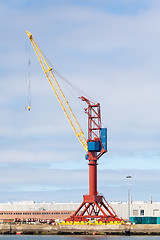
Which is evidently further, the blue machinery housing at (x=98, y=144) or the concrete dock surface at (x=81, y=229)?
the blue machinery housing at (x=98, y=144)

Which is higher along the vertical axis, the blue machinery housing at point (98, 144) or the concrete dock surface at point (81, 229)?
the blue machinery housing at point (98, 144)

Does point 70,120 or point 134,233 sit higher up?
point 70,120

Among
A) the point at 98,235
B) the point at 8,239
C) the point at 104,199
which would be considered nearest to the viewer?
the point at 8,239

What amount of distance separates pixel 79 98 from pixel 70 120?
7700 mm

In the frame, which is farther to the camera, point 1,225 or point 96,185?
point 1,225

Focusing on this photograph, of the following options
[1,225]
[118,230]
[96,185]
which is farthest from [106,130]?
[1,225]

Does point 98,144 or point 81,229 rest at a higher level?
point 98,144

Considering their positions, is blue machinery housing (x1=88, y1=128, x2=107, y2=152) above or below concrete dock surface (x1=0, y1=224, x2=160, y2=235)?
above

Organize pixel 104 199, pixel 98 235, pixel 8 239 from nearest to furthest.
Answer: pixel 8 239 → pixel 98 235 → pixel 104 199

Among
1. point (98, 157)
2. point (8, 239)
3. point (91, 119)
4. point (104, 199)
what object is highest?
point (91, 119)

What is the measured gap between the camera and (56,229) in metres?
169

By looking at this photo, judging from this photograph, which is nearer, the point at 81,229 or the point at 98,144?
the point at 81,229

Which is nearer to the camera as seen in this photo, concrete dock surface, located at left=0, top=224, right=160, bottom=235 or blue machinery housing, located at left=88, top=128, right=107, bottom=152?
concrete dock surface, located at left=0, top=224, right=160, bottom=235

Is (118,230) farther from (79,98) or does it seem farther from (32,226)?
(79,98)
